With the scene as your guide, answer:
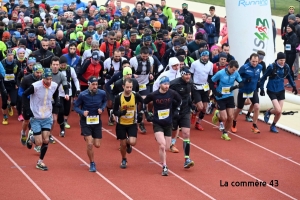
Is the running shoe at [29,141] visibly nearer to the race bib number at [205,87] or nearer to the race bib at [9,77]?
the race bib at [9,77]

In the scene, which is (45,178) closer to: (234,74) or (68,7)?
(234,74)

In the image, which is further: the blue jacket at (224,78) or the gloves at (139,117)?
the blue jacket at (224,78)

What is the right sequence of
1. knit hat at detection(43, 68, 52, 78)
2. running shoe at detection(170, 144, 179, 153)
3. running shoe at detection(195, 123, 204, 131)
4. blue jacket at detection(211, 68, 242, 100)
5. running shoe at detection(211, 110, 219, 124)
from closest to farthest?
knit hat at detection(43, 68, 52, 78)
running shoe at detection(170, 144, 179, 153)
blue jacket at detection(211, 68, 242, 100)
running shoe at detection(211, 110, 219, 124)
running shoe at detection(195, 123, 204, 131)

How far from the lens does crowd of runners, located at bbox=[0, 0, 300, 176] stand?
45.8 feet

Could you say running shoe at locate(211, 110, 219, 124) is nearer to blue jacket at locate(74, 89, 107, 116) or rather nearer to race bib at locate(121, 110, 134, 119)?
race bib at locate(121, 110, 134, 119)

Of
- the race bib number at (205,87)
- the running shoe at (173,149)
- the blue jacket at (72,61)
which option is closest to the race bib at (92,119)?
the running shoe at (173,149)

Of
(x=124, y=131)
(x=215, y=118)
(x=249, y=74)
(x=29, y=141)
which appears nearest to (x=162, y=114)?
(x=124, y=131)

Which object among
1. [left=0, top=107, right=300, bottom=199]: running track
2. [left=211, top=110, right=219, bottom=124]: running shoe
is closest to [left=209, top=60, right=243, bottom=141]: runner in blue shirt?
[left=211, top=110, right=219, bottom=124]: running shoe

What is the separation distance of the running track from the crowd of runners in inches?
10.9

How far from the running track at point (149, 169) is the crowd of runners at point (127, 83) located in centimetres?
28

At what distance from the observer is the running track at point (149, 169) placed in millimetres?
13133

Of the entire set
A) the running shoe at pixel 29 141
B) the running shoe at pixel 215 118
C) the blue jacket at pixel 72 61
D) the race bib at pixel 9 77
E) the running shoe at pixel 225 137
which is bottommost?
the running shoe at pixel 225 137

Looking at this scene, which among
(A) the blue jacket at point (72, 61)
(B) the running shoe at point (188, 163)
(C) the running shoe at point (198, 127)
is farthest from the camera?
(A) the blue jacket at point (72, 61)

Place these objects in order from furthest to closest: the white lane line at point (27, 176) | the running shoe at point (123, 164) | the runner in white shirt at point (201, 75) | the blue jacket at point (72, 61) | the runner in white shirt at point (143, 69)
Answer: the blue jacket at point (72, 61) → the runner in white shirt at point (201, 75) → the runner in white shirt at point (143, 69) → the running shoe at point (123, 164) → the white lane line at point (27, 176)
